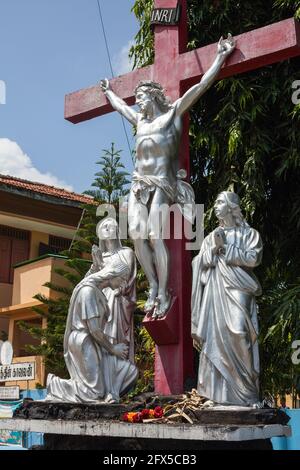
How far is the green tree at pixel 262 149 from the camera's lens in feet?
28.8

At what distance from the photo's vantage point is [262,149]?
8.91 metres

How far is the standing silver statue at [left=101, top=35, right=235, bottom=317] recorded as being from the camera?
5.55 metres

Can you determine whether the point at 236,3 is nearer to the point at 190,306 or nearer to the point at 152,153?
the point at 152,153

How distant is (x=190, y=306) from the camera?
5.55 metres

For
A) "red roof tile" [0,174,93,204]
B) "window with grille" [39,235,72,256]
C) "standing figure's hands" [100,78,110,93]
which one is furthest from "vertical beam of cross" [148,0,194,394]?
"window with grille" [39,235,72,256]

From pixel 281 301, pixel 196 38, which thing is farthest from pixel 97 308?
pixel 196 38

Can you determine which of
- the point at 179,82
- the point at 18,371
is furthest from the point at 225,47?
the point at 18,371

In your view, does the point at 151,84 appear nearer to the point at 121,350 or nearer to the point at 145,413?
the point at 121,350

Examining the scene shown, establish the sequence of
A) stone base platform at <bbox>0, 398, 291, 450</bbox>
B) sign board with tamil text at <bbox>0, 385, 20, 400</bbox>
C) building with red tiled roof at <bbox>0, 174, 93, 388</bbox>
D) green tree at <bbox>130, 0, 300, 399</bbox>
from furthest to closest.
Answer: building with red tiled roof at <bbox>0, 174, 93, 388</bbox>, sign board with tamil text at <bbox>0, 385, 20, 400</bbox>, green tree at <bbox>130, 0, 300, 399</bbox>, stone base platform at <bbox>0, 398, 291, 450</bbox>

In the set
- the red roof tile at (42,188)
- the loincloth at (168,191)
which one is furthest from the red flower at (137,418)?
the red roof tile at (42,188)

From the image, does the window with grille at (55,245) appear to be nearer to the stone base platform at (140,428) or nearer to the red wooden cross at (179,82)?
the red wooden cross at (179,82)

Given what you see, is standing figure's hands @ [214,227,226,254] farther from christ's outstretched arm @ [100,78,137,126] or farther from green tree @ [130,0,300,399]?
green tree @ [130,0,300,399]

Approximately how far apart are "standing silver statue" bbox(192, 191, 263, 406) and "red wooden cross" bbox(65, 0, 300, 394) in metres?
0.42

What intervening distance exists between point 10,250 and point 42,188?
191cm
